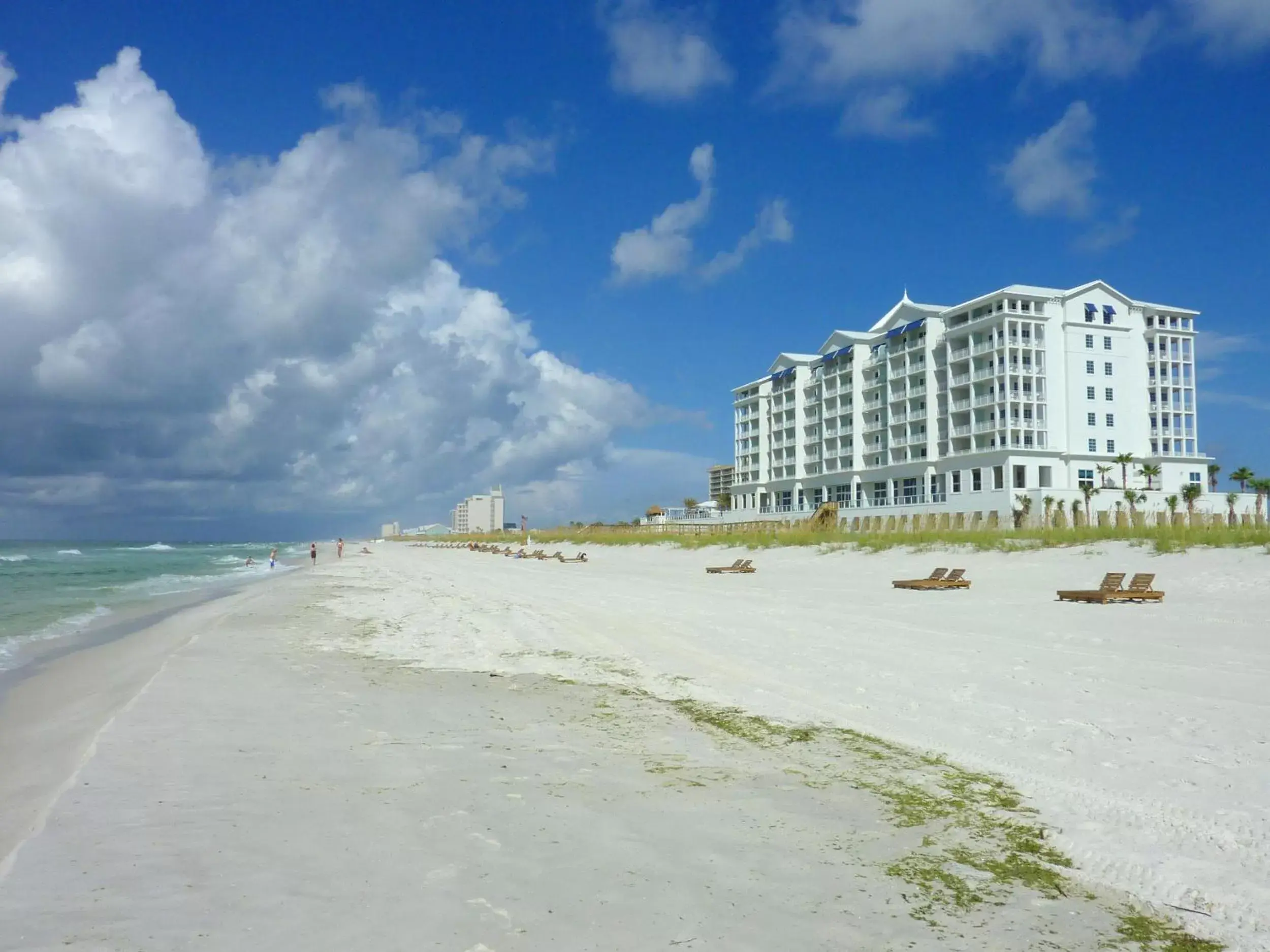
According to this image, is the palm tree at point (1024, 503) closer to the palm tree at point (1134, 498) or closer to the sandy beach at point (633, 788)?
the palm tree at point (1134, 498)

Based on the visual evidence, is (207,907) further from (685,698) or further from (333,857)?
(685,698)

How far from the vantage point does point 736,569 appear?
31.8 m

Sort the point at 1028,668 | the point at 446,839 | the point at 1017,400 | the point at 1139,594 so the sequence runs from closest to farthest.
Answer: the point at 446,839
the point at 1028,668
the point at 1139,594
the point at 1017,400

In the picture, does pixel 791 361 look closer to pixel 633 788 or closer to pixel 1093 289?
pixel 1093 289

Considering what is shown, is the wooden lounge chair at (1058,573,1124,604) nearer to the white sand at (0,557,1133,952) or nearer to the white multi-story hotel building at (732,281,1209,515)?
the white sand at (0,557,1133,952)

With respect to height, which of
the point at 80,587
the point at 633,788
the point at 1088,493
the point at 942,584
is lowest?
the point at 80,587

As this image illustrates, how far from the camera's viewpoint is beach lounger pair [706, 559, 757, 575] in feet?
103

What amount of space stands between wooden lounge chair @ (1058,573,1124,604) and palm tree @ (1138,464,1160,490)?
2059 inches

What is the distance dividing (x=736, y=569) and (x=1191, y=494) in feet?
134

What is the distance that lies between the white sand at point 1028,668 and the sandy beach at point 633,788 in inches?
2.0

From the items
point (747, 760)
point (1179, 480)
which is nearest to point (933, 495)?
point (1179, 480)

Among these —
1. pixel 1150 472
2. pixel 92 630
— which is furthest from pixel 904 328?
pixel 92 630

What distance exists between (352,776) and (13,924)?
2.60 metres

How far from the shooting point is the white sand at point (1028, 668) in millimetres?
5234
